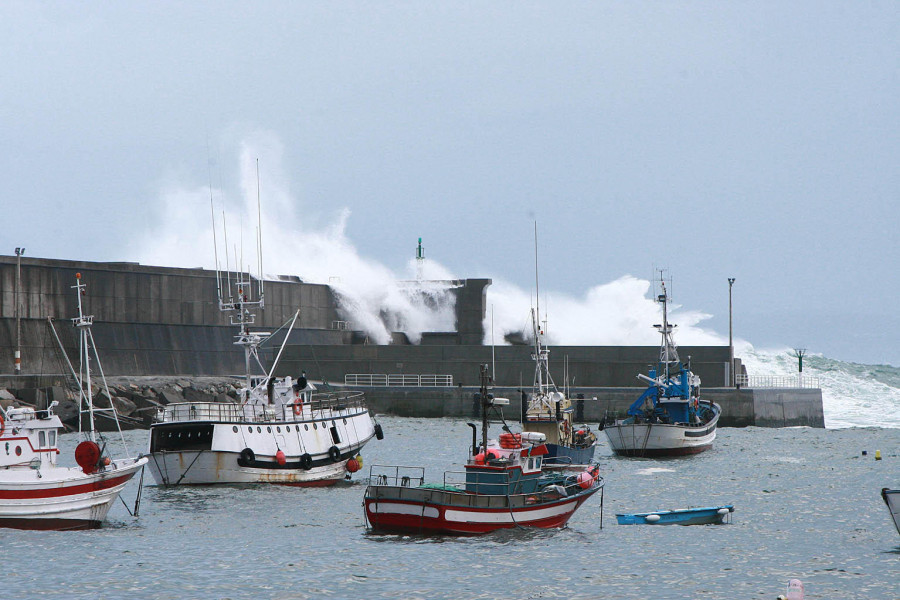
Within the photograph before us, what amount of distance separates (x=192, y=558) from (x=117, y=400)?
45.3 metres

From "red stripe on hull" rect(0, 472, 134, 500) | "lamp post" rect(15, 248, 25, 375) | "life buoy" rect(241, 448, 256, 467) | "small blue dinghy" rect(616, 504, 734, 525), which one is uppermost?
"lamp post" rect(15, 248, 25, 375)

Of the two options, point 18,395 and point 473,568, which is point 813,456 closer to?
point 473,568

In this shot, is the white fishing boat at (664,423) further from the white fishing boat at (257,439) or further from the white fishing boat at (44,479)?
the white fishing boat at (44,479)

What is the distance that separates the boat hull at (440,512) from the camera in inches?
1254

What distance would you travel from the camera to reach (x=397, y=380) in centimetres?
9056

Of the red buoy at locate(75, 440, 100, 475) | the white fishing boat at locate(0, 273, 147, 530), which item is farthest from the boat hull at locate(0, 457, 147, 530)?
the red buoy at locate(75, 440, 100, 475)

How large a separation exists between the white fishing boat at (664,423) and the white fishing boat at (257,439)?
16.2 metres

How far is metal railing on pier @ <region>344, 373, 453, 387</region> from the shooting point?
8944 cm

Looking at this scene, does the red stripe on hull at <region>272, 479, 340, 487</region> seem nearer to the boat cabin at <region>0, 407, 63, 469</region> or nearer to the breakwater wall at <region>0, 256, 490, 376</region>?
the boat cabin at <region>0, 407, 63, 469</region>

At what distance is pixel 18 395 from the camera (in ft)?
225

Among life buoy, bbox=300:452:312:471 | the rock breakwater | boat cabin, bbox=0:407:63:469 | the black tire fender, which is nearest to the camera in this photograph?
boat cabin, bbox=0:407:63:469

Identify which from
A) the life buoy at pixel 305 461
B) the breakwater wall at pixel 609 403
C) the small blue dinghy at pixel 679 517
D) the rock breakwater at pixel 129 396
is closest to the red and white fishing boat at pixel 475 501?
the small blue dinghy at pixel 679 517

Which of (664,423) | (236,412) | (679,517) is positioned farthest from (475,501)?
(664,423)

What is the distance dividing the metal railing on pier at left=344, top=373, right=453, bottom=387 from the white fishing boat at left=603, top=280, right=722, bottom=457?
91.2ft
